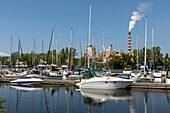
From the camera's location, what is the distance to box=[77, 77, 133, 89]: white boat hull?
35281 millimetres

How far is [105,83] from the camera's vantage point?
3544 cm

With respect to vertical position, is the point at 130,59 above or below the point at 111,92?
above

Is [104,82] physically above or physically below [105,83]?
above

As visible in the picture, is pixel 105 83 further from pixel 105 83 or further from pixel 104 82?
pixel 104 82

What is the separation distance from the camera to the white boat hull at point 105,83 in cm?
3528

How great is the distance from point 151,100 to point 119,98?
12.6 feet

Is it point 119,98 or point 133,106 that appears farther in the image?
point 119,98

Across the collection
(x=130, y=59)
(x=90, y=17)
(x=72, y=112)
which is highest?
(x=90, y=17)

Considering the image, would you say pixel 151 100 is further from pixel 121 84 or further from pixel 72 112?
pixel 72 112

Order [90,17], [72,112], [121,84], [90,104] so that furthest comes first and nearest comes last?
[90,17] < [121,84] < [90,104] < [72,112]

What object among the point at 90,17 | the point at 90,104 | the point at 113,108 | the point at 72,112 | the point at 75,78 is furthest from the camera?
the point at 75,78

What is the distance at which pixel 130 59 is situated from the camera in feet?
278

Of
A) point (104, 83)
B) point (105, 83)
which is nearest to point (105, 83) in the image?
point (105, 83)

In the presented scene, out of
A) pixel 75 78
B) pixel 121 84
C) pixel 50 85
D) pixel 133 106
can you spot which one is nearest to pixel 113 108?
pixel 133 106
